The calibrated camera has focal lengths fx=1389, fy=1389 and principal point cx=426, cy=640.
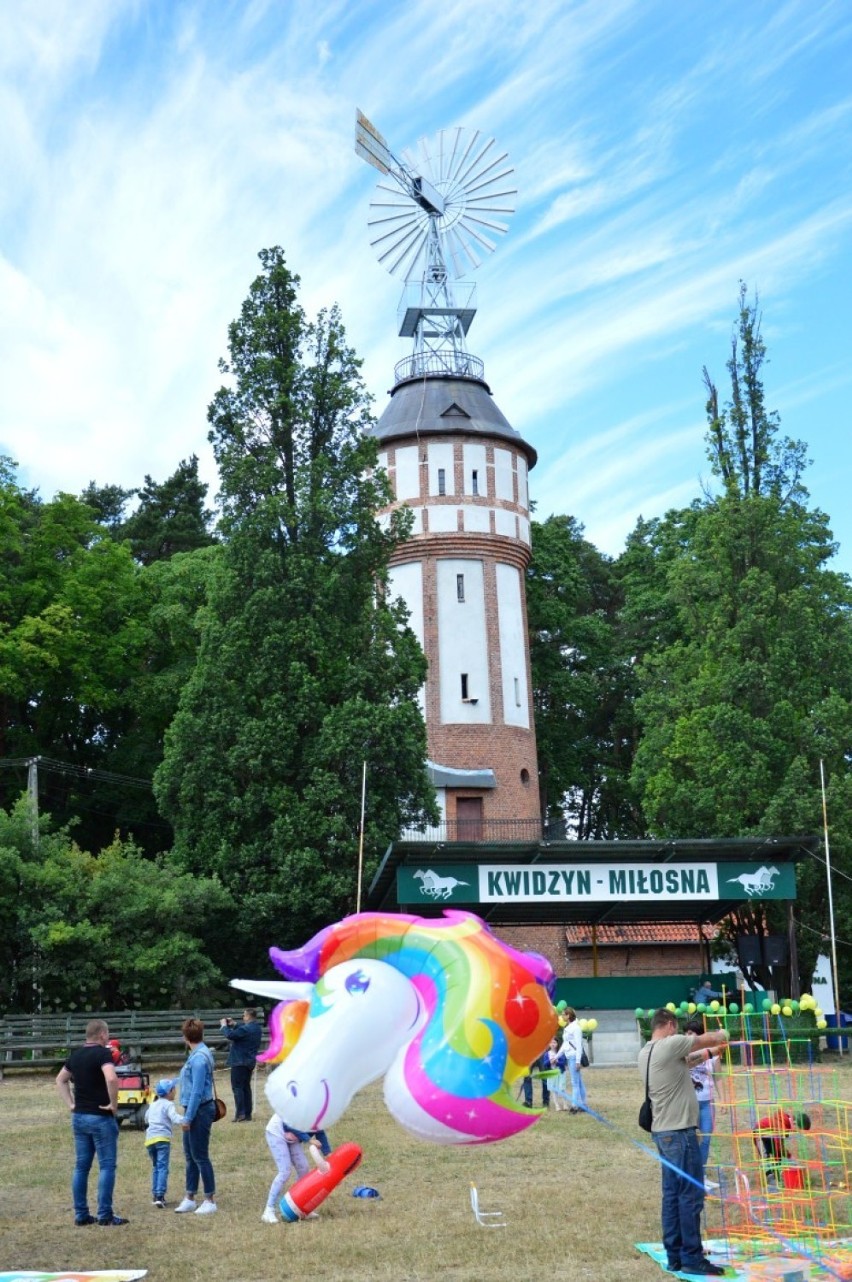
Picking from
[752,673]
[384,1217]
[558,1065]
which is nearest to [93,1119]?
[384,1217]

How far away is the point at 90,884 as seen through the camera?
98.9ft

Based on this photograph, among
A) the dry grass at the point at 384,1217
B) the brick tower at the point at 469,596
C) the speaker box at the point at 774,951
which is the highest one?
the brick tower at the point at 469,596

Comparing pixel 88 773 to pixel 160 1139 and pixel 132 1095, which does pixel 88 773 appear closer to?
pixel 132 1095

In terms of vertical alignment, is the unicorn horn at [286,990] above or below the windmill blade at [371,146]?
below

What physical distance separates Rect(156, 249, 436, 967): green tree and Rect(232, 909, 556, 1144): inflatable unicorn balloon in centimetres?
2168

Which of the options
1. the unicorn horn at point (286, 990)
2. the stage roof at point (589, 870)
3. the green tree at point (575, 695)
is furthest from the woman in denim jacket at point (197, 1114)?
the green tree at point (575, 695)

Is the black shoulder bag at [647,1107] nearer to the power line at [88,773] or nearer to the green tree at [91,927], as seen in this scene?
the green tree at [91,927]

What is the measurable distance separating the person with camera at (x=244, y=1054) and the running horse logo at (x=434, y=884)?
11.5 m

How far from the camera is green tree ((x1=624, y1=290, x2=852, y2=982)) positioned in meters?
35.7

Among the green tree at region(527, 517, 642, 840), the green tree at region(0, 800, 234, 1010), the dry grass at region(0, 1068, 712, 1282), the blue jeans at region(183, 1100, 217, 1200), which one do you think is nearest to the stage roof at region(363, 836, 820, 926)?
the green tree at region(0, 800, 234, 1010)

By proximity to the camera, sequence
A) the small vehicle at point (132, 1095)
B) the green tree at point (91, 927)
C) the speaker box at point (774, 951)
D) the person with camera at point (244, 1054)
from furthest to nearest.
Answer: the speaker box at point (774, 951) < the green tree at point (91, 927) < the person with camera at point (244, 1054) < the small vehicle at point (132, 1095)

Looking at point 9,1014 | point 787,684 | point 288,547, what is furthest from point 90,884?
point 787,684

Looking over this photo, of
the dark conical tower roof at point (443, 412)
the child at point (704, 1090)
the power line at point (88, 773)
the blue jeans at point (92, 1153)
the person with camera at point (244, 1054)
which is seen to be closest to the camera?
the blue jeans at point (92, 1153)

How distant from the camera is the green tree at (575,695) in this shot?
51344mm
